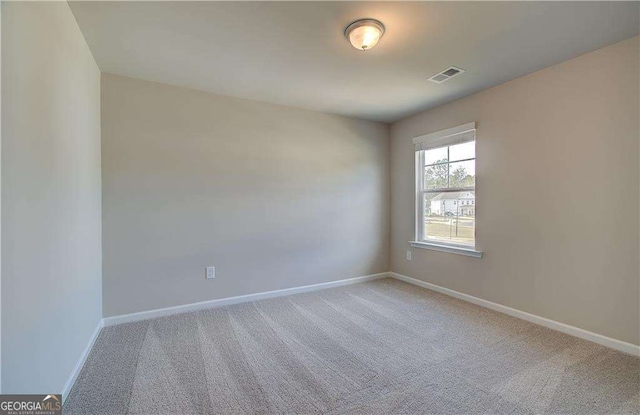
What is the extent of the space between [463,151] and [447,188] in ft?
1.61

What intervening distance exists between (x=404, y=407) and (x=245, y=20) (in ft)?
8.68

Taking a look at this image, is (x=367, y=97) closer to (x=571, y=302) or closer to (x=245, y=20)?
(x=245, y=20)

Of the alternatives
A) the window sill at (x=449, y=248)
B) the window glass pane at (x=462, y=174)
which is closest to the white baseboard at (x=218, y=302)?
the window sill at (x=449, y=248)

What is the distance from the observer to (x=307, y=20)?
193 cm

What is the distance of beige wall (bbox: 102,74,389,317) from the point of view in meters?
2.75

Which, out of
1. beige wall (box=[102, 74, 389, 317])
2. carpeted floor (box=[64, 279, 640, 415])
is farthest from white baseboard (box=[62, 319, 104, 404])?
beige wall (box=[102, 74, 389, 317])

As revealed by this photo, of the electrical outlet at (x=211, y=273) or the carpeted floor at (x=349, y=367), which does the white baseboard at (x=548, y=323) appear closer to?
the carpeted floor at (x=349, y=367)

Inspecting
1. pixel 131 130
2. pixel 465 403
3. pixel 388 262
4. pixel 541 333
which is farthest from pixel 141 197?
pixel 541 333

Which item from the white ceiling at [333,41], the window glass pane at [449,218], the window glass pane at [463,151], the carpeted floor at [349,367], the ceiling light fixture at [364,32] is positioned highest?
the white ceiling at [333,41]

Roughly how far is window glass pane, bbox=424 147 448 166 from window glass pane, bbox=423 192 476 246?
0.45 metres

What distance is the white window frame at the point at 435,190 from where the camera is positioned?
3.29m

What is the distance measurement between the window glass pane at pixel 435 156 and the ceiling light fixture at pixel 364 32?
80.3 inches

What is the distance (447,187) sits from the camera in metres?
3.62

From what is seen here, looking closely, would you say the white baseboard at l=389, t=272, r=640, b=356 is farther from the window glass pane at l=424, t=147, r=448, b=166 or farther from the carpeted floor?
the window glass pane at l=424, t=147, r=448, b=166
